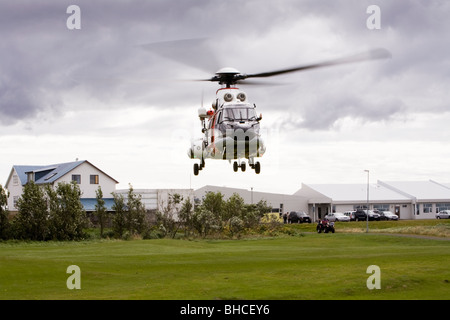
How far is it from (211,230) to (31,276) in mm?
42437

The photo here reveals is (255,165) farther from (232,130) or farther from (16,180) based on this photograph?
(16,180)

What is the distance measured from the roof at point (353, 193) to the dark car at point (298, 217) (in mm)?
10520

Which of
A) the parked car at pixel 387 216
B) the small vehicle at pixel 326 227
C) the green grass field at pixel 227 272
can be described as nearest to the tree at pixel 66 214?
the green grass field at pixel 227 272

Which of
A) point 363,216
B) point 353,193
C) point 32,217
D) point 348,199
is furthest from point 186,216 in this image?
point 353,193

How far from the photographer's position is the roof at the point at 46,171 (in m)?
92.8

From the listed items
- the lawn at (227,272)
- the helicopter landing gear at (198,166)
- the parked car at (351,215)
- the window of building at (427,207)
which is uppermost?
the helicopter landing gear at (198,166)

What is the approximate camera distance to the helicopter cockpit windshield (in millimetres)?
29578

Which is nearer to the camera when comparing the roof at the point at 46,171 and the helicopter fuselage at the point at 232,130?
the helicopter fuselage at the point at 232,130

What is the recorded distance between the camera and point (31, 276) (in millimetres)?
42469

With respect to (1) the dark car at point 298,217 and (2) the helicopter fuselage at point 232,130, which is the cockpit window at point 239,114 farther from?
(1) the dark car at point 298,217

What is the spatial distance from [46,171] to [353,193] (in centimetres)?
5620

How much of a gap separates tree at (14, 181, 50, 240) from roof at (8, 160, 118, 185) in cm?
1223

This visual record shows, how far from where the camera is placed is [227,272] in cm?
4531
